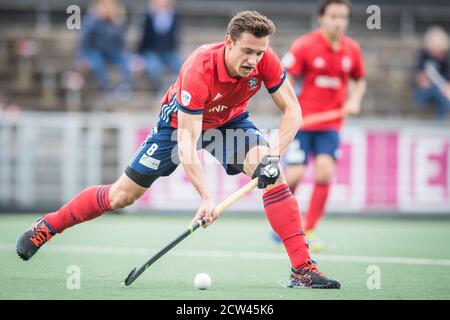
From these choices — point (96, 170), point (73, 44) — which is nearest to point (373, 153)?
point (96, 170)

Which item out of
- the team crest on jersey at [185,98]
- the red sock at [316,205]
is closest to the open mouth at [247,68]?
the team crest on jersey at [185,98]

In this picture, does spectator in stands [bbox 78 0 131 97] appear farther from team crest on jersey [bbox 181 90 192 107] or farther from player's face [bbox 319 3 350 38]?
team crest on jersey [bbox 181 90 192 107]

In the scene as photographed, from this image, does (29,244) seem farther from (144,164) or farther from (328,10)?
(328,10)

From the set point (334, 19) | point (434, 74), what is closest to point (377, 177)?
point (434, 74)

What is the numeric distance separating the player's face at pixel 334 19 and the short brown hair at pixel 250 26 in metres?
2.57

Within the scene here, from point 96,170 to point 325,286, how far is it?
6107mm

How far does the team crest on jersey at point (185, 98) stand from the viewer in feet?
15.5

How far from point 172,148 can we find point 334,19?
2.56 meters

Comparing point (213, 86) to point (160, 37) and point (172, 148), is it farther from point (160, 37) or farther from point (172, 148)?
point (160, 37)

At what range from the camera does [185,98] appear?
471 centimetres

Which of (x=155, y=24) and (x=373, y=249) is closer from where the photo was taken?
(x=373, y=249)

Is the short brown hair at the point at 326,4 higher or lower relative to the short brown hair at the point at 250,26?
higher

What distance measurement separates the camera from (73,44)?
13070mm

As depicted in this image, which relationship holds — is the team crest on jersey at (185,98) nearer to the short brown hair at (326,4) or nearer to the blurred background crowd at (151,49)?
the short brown hair at (326,4)
